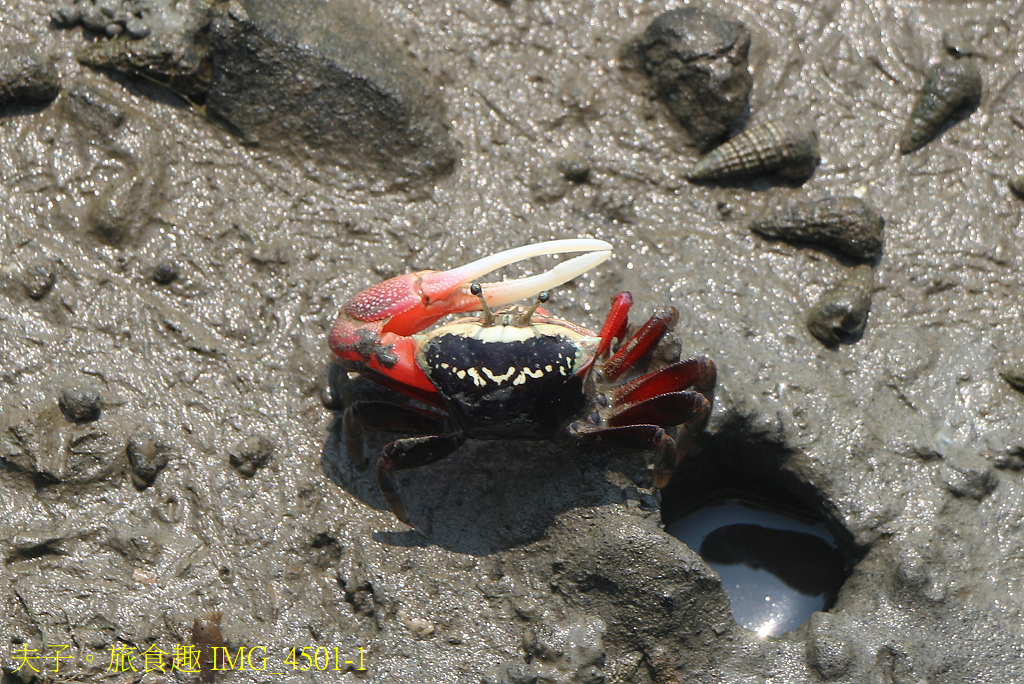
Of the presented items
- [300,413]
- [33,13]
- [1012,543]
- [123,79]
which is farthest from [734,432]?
[33,13]

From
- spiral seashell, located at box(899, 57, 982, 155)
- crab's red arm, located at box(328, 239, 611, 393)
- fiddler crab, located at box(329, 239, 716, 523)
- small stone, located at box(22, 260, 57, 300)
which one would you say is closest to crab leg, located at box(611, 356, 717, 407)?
fiddler crab, located at box(329, 239, 716, 523)

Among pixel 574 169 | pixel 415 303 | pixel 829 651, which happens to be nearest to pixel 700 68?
pixel 574 169

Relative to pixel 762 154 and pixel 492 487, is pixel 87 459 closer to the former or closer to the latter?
pixel 492 487

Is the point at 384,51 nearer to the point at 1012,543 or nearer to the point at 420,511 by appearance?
the point at 420,511

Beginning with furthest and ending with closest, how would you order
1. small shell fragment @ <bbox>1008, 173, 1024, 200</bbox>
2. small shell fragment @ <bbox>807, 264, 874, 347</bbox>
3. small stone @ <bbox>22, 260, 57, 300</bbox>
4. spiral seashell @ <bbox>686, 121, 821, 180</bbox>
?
small shell fragment @ <bbox>1008, 173, 1024, 200</bbox>
spiral seashell @ <bbox>686, 121, 821, 180</bbox>
small shell fragment @ <bbox>807, 264, 874, 347</bbox>
small stone @ <bbox>22, 260, 57, 300</bbox>

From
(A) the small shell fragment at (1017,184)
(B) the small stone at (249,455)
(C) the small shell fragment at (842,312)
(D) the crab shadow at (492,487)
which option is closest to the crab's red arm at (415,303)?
(D) the crab shadow at (492,487)

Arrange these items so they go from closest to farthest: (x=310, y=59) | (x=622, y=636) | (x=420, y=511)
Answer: (x=622, y=636) → (x=420, y=511) → (x=310, y=59)

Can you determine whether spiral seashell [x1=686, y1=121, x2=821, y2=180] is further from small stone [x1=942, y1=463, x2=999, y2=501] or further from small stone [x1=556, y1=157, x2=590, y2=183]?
small stone [x1=942, y1=463, x2=999, y2=501]

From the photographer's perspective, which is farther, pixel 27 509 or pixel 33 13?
pixel 33 13
